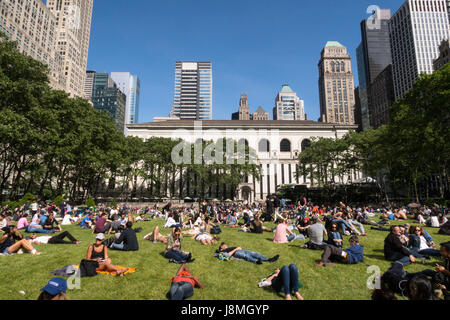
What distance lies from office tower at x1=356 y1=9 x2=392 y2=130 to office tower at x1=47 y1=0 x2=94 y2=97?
13170 centimetres

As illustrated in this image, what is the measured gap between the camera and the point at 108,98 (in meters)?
165

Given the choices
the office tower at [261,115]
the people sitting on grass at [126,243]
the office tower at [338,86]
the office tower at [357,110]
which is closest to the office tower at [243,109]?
the office tower at [261,115]

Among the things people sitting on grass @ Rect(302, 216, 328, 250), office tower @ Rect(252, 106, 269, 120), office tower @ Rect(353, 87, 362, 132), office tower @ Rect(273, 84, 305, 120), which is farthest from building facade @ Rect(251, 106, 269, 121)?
people sitting on grass @ Rect(302, 216, 328, 250)

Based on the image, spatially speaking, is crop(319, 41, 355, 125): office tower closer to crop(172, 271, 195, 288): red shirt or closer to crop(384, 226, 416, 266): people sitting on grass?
crop(384, 226, 416, 266): people sitting on grass

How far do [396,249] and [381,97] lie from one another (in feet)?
403

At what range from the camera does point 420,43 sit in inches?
3706

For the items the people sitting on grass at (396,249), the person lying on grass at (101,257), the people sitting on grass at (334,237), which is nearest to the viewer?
the person lying on grass at (101,257)

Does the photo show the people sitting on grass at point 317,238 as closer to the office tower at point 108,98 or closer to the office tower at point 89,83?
the office tower at point 108,98

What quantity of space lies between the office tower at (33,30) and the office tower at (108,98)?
251 ft

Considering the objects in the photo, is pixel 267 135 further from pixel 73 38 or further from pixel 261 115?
pixel 73 38

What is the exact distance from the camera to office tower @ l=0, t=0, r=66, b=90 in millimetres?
64037

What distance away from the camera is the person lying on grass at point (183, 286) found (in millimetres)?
4402
